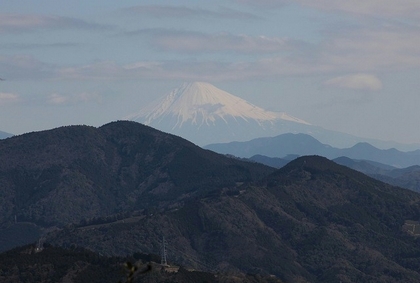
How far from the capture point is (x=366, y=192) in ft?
617

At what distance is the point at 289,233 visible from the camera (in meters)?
168

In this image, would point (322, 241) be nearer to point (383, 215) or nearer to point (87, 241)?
point (383, 215)

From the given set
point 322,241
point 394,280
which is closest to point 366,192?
point 322,241

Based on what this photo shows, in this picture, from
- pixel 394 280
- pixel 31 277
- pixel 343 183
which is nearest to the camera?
pixel 31 277

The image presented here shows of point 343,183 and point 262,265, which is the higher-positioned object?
point 343,183

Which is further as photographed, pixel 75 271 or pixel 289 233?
pixel 289 233

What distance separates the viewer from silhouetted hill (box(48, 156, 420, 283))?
499 feet

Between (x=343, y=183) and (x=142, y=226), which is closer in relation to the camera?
(x=142, y=226)

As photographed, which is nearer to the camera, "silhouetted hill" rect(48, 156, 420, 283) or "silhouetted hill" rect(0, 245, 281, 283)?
"silhouetted hill" rect(0, 245, 281, 283)

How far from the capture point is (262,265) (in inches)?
5950

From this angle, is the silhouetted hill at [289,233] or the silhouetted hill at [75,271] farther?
the silhouetted hill at [289,233]

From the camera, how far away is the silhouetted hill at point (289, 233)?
152 m

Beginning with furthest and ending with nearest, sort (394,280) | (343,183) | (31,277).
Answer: (343,183) < (394,280) < (31,277)

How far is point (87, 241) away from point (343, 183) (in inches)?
2349
